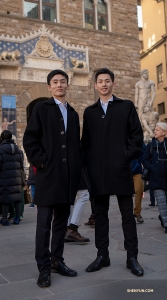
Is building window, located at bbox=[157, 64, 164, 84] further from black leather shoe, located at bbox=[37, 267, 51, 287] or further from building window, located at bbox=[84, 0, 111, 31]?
black leather shoe, located at bbox=[37, 267, 51, 287]

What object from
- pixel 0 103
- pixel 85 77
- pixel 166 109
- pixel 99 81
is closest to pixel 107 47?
pixel 85 77

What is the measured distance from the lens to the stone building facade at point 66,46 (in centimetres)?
1569

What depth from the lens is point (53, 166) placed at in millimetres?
3488

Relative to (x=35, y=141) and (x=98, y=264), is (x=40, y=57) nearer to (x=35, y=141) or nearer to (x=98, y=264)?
(x=35, y=141)

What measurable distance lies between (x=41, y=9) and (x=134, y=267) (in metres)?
15.4

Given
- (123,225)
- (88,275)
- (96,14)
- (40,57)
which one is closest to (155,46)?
(96,14)

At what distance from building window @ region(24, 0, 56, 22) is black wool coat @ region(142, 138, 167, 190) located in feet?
40.7

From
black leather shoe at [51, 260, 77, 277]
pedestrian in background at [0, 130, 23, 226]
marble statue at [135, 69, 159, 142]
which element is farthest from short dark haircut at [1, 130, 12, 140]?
marble statue at [135, 69, 159, 142]

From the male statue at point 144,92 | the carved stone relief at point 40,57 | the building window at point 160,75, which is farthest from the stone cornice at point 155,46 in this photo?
the carved stone relief at point 40,57

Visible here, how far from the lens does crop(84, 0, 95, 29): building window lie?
59.2 ft

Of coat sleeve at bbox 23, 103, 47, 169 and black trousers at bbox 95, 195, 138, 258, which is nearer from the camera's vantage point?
coat sleeve at bbox 23, 103, 47, 169

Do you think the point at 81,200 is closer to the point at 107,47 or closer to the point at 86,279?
the point at 86,279

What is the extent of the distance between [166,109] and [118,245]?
2481 cm

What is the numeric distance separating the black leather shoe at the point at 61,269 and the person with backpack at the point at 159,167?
8.08 feet
